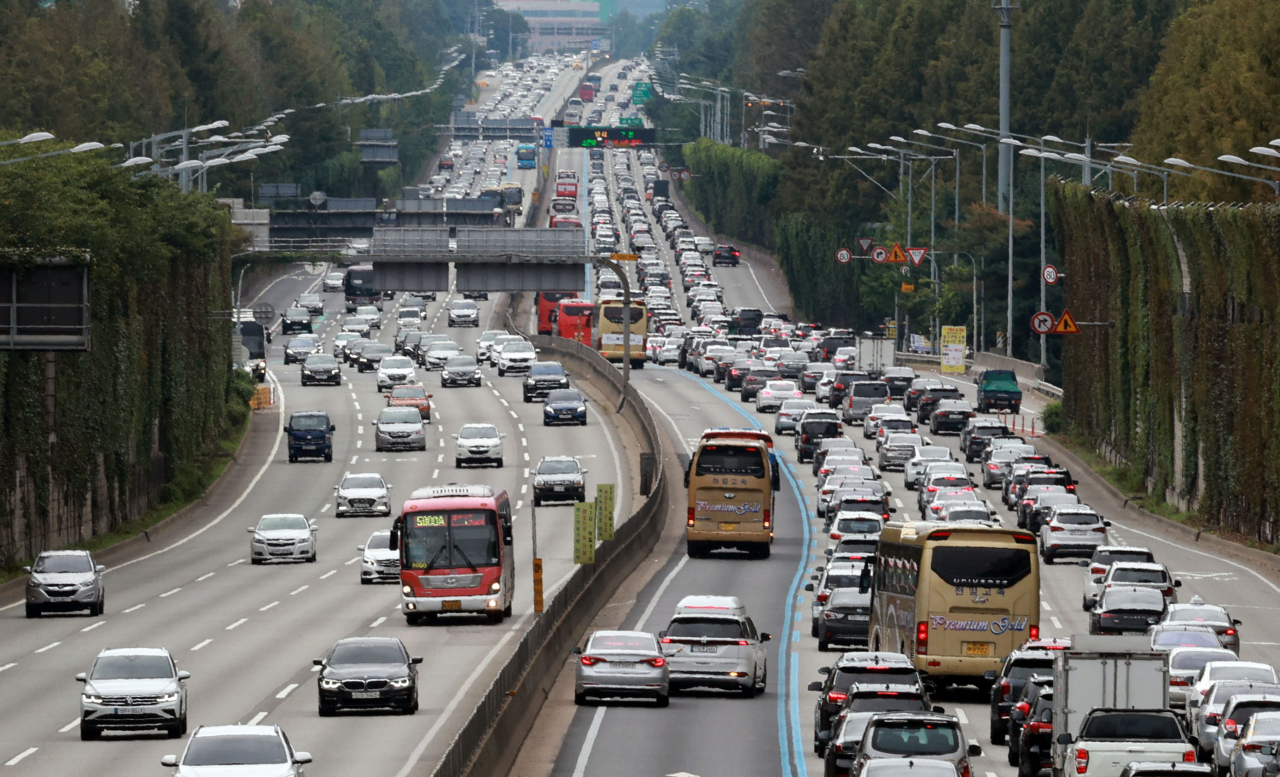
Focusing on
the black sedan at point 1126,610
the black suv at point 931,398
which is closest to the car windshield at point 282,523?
the black sedan at point 1126,610

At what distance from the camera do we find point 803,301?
573 feet

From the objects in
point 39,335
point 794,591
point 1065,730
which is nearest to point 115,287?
point 39,335

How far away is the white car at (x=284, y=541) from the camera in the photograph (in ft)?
208

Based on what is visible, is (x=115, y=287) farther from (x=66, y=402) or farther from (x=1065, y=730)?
(x=1065, y=730)

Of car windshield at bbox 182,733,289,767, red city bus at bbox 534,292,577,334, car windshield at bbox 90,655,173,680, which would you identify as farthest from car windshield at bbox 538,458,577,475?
red city bus at bbox 534,292,577,334

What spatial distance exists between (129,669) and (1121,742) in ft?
48.8

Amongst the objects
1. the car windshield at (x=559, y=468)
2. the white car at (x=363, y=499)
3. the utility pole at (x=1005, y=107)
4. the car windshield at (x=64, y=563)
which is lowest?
the white car at (x=363, y=499)

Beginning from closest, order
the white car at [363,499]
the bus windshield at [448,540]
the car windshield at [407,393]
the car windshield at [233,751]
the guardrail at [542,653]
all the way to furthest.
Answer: the car windshield at [233,751], the guardrail at [542,653], the bus windshield at [448,540], the white car at [363,499], the car windshield at [407,393]

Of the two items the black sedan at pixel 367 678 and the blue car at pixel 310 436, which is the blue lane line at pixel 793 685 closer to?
the black sedan at pixel 367 678

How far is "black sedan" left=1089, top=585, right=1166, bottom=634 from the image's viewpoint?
148ft

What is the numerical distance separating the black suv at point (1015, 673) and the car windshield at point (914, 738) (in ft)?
20.6

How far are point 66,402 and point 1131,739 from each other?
4817 cm

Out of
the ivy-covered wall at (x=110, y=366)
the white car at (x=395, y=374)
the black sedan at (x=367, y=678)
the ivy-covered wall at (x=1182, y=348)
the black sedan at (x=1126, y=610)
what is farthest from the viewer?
the white car at (x=395, y=374)

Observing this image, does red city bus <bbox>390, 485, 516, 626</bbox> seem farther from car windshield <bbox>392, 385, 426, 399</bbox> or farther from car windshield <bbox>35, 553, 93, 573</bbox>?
car windshield <bbox>392, 385, 426, 399</bbox>
